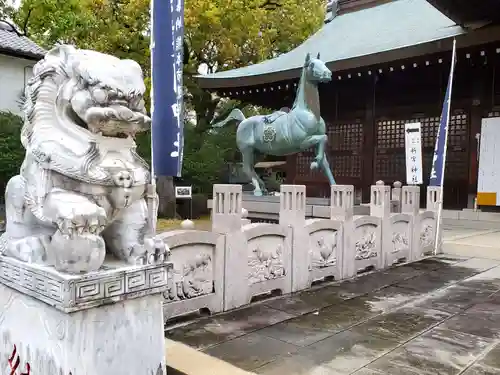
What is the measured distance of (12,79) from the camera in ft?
54.4

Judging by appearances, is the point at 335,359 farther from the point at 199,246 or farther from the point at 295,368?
the point at 199,246

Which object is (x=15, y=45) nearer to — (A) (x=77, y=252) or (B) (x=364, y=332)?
(B) (x=364, y=332)

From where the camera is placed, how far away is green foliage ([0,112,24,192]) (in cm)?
1253

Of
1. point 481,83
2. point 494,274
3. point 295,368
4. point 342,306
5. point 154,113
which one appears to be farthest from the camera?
point 481,83

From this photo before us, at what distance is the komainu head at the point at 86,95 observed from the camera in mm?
2033

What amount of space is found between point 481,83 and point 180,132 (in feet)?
28.8

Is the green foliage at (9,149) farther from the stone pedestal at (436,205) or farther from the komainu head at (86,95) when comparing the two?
the komainu head at (86,95)

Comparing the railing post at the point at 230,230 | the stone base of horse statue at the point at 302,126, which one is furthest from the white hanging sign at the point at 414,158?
the railing post at the point at 230,230

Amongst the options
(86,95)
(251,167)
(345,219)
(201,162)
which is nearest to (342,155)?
(201,162)

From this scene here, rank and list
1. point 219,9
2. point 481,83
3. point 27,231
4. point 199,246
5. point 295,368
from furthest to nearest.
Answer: point 219,9, point 481,83, point 199,246, point 295,368, point 27,231

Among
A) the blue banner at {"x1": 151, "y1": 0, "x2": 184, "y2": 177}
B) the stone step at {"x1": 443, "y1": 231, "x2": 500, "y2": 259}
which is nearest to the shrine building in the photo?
the stone step at {"x1": 443, "y1": 231, "x2": 500, "y2": 259}

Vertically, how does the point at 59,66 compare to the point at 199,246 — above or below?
above

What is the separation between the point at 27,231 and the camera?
2.35m

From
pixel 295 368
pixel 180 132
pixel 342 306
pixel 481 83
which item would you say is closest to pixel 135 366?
pixel 295 368
